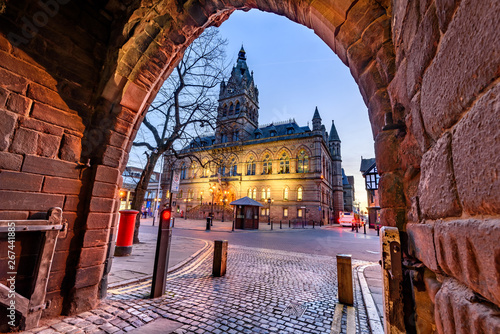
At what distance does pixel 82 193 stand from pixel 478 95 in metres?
4.26

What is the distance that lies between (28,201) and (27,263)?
0.79 m

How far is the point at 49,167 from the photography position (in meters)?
2.91

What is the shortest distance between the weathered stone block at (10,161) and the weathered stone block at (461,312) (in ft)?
13.7

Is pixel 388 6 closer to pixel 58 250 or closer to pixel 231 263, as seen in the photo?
pixel 58 250

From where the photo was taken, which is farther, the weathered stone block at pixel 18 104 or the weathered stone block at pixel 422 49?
the weathered stone block at pixel 18 104

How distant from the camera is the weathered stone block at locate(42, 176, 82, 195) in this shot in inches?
114

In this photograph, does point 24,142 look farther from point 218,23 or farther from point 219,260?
point 219,260

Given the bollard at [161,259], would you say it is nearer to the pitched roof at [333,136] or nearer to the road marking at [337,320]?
the road marking at [337,320]

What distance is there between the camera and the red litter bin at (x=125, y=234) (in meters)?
6.77

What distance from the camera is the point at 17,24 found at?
108 inches

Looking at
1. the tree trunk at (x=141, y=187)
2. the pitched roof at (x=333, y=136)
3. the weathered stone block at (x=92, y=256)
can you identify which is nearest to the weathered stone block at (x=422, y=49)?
the weathered stone block at (x=92, y=256)

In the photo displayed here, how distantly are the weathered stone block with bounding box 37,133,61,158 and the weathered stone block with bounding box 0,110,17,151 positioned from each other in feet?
0.90

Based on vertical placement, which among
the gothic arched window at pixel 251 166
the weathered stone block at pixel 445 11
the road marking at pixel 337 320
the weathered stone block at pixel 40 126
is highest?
the gothic arched window at pixel 251 166

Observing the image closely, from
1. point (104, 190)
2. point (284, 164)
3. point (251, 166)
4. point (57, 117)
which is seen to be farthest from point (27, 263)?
point (251, 166)
